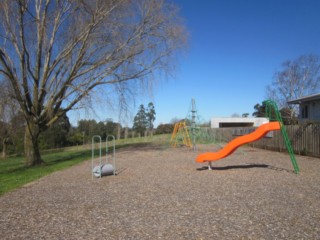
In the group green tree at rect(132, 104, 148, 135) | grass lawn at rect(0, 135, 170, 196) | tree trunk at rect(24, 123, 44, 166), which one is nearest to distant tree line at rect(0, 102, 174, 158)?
green tree at rect(132, 104, 148, 135)

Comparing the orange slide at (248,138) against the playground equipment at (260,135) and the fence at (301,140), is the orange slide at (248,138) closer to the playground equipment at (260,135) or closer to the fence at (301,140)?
the playground equipment at (260,135)

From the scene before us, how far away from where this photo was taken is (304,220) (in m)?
4.71

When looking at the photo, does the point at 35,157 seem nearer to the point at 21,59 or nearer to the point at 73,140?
the point at 21,59

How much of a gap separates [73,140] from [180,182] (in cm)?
4192

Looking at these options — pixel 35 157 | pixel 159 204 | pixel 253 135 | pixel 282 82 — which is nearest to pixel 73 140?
pixel 282 82

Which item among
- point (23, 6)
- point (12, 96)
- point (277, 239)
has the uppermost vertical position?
point (23, 6)

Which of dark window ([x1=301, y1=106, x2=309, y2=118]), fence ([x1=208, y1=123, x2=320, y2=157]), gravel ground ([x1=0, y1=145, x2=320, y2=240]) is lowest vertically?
gravel ground ([x1=0, y1=145, x2=320, y2=240])

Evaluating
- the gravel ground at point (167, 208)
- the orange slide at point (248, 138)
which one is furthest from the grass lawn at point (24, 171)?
the orange slide at point (248, 138)

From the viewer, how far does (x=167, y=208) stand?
18.4 feet

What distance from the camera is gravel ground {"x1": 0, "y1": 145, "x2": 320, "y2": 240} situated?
4.34 metres

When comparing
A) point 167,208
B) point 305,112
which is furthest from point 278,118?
point 305,112

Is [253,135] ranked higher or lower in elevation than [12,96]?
lower

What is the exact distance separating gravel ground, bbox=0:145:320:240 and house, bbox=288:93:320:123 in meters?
17.2

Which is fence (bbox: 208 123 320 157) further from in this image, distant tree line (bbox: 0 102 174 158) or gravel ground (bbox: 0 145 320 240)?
distant tree line (bbox: 0 102 174 158)
